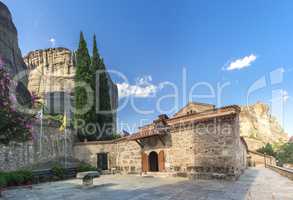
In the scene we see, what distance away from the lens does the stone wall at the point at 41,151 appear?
1659 centimetres

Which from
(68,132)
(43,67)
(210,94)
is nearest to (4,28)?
(43,67)

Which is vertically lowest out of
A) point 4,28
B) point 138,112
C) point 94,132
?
point 94,132

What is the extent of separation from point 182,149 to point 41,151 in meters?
11.9

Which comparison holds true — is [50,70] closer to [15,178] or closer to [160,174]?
[15,178]

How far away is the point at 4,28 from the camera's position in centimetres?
3638

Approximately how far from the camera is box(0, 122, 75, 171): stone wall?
16.6 m

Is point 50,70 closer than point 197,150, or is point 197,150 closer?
point 197,150

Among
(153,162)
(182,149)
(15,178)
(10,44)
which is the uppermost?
(10,44)

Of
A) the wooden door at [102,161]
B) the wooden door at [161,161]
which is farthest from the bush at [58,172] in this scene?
the wooden door at [161,161]

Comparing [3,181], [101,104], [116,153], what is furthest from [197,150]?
[101,104]

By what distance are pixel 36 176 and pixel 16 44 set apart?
3282cm

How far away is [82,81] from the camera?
84.7ft

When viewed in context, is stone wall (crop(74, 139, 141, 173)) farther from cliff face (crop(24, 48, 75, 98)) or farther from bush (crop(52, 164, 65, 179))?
cliff face (crop(24, 48, 75, 98))

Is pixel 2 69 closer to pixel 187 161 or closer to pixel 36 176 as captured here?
pixel 36 176
